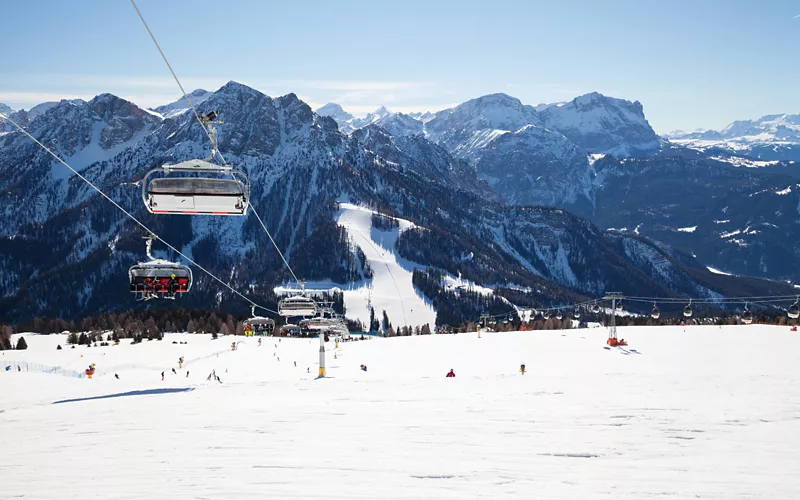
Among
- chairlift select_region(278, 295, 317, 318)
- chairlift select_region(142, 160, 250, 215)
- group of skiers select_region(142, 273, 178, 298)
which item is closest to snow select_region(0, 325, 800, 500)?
group of skiers select_region(142, 273, 178, 298)

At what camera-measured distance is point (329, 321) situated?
166 ft

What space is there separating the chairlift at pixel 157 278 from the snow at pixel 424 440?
480cm

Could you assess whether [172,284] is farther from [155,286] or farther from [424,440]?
[424,440]

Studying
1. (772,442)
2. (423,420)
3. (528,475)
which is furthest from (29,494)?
(772,442)

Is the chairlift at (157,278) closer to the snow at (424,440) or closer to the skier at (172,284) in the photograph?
the skier at (172,284)

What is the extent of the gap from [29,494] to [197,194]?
6.74 metres

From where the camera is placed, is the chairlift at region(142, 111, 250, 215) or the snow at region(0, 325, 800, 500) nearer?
the snow at region(0, 325, 800, 500)

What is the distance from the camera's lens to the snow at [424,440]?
1246 centimetres

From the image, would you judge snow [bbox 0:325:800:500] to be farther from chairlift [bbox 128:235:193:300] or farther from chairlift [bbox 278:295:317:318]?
chairlift [bbox 278:295:317:318]

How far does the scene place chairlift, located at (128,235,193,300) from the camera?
2702cm

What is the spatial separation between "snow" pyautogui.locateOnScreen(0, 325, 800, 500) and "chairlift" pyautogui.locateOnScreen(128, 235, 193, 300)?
4.80m

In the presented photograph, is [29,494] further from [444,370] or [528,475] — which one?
[444,370]

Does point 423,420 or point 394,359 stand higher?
point 423,420

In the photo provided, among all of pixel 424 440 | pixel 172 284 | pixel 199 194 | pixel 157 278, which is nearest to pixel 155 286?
pixel 157 278
